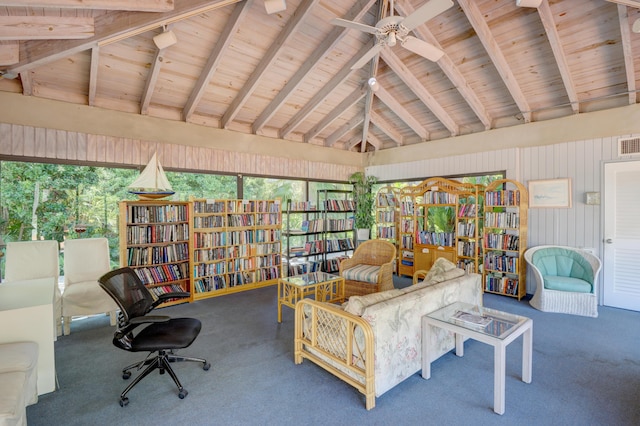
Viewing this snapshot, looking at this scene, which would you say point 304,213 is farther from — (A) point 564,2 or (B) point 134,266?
(A) point 564,2

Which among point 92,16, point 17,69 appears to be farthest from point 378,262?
point 17,69

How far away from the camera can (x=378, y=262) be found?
17.6ft

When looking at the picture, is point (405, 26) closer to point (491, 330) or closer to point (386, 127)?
point (491, 330)

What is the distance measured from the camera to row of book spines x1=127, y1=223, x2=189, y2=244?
15.2ft

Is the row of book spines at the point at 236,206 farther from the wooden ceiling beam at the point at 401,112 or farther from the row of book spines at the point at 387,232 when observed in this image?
the wooden ceiling beam at the point at 401,112

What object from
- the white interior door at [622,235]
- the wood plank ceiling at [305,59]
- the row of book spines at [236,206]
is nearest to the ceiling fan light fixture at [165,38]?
the wood plank ceiling at [305,59]

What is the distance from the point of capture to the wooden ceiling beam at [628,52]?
11.5ft

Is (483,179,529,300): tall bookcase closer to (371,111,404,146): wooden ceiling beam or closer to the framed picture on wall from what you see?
the framed picture on wall

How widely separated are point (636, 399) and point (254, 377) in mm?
3158

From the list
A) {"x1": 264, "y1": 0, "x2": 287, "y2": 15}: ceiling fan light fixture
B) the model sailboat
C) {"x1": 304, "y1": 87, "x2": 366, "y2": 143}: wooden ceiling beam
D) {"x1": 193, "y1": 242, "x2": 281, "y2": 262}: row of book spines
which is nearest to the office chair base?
{"x1": 193, "y1": 242, "x2": 281, "y2": 262}: row of book spines

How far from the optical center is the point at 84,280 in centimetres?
412

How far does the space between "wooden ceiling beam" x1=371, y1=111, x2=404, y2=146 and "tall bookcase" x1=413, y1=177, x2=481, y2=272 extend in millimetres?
1430

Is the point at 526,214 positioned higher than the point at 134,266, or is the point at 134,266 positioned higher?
the point at 526,214

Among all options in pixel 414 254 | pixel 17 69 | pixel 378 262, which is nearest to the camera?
pixel 17 69
